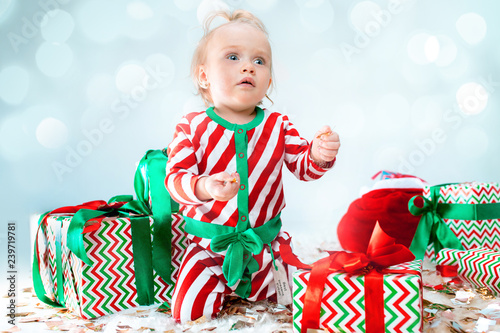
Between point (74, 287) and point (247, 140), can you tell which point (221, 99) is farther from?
point (74, 287)

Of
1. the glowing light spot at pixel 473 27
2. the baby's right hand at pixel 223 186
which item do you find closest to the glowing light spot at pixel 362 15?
the glowing light spot at pixel 473 27

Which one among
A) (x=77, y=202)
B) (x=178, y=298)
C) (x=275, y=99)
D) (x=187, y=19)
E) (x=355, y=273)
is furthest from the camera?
(x=275, y=99)

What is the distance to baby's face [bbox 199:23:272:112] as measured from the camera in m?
1.06

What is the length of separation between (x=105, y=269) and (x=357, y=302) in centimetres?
55

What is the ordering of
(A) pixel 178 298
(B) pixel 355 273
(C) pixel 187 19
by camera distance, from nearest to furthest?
(B) pixel 355 273 → (A) pixel 178 298 → (C) pixel 187 19

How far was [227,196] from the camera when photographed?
90 cm

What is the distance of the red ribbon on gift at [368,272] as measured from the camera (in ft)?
2.79

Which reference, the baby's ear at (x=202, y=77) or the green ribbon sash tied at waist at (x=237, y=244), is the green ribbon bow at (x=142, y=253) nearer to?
the green ribbon sash tied at waist at (x=237, y=244)

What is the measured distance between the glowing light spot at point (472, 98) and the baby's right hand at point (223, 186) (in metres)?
1.32

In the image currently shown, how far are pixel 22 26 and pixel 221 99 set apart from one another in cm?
89

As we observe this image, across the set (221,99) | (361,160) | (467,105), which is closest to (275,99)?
(361,160)

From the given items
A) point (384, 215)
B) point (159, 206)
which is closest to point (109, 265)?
point (159, 206)

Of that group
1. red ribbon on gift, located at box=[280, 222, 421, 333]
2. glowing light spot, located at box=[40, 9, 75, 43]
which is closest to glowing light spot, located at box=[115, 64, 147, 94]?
glowing light spot, located at box=[40, 9, 75, 43]

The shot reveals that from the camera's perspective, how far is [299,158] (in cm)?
109
